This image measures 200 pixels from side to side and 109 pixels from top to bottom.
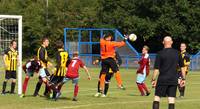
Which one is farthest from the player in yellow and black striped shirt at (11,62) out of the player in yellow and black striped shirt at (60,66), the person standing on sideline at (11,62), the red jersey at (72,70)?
the red jersey at (72,70)

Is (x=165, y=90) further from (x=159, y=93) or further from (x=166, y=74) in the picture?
(x=166, y=74)

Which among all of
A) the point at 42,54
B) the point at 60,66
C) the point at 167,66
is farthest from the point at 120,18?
the point at 167,66

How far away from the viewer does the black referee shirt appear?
12875 millimetres

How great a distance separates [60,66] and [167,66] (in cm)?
533

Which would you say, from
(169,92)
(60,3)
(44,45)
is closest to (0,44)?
(44,45)

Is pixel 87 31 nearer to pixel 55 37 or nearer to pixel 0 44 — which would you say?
pixel 55 37

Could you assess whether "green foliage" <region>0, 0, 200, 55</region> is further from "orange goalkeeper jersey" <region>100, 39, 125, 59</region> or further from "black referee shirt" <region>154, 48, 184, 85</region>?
"black referee shirt" <region>154, 48, 184, 85</region>

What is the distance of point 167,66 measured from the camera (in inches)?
509

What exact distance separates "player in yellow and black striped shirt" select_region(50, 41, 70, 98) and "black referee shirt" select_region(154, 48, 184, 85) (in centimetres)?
519

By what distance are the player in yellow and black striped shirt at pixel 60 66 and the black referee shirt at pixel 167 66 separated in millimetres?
5185

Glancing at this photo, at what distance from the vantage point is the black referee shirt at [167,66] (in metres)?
12.9

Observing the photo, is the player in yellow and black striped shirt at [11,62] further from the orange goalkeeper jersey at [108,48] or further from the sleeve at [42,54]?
the orange goalkeeper jersey at [108,48]

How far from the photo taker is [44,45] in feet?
59.6

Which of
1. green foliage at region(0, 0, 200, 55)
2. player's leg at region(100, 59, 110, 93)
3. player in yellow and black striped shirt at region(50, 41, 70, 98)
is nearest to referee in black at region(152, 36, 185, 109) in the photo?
player in yellow and black striped shirt at region(50, 41, 70, 98)
